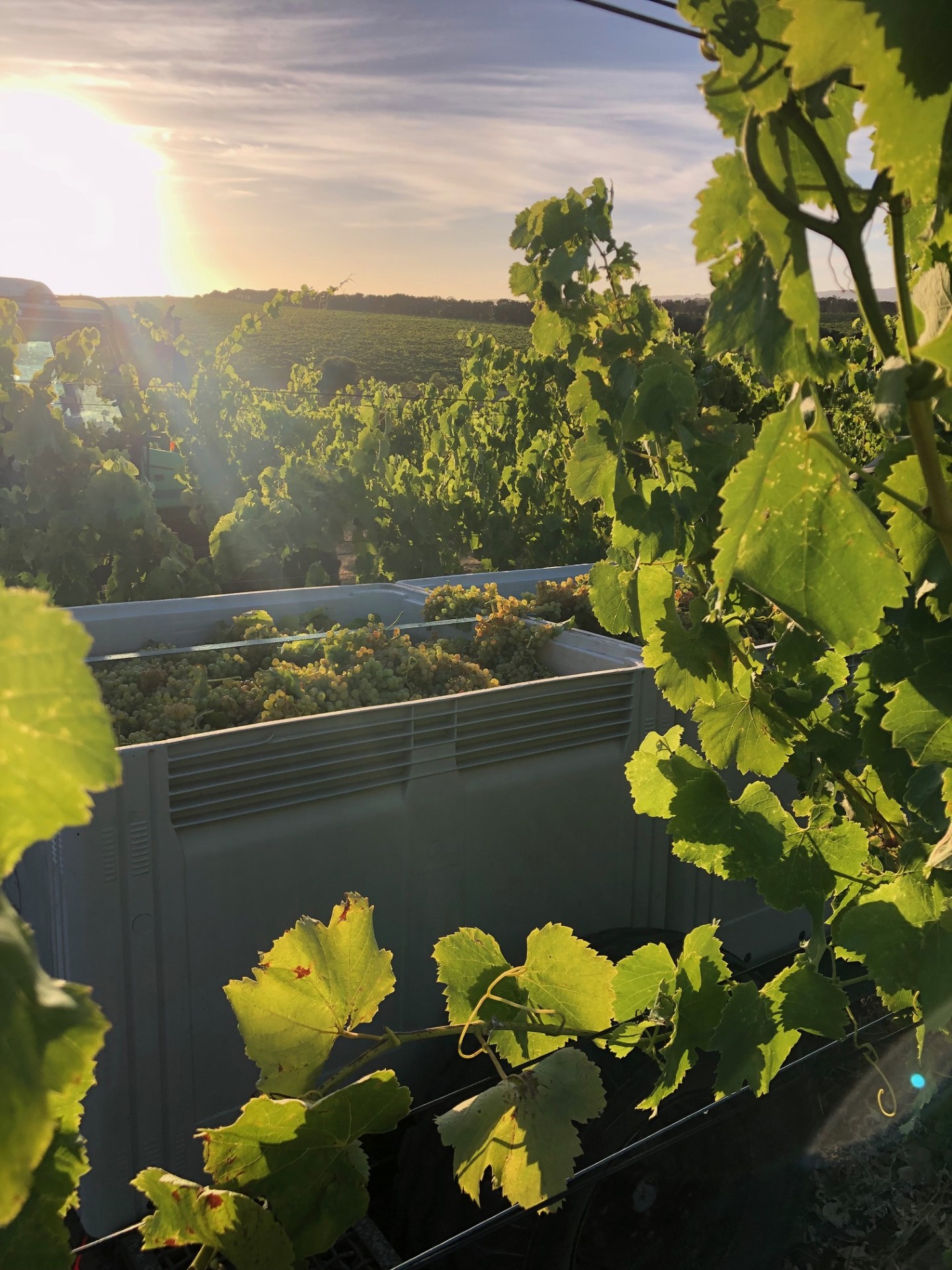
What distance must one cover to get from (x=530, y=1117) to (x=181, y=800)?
4.61ft

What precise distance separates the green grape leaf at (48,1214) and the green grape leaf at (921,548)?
2.23ft

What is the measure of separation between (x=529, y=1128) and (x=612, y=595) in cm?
71

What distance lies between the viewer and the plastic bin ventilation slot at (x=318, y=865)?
2.12m

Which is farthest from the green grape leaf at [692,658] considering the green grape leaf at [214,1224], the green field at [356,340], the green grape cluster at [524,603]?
the green field at [356,340]

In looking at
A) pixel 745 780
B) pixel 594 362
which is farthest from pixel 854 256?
pixel 745 780

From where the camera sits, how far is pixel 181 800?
Result: 7.17ft

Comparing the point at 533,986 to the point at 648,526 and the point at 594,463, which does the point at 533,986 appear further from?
the point at 594,463

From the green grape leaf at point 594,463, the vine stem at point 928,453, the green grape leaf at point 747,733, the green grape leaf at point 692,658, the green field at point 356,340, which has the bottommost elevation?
the green grape leaf at point 747,733

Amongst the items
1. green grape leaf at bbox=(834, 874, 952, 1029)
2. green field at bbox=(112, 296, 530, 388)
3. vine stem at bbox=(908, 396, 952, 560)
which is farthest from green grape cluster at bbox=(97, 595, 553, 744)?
green field at bbox=(112, 296, 530, 388)

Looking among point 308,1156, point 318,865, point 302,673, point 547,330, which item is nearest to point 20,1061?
point 308,1156

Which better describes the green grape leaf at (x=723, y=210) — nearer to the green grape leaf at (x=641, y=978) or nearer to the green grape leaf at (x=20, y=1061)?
the green grape leaf at (x=20, y=1061)

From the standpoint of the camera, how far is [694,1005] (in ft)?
3.64

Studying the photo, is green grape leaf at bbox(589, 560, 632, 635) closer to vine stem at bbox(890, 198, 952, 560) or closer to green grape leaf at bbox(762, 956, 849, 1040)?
green grape leaf at bbox(762, 956, 849, 1040)

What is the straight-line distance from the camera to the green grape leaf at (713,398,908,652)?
22.8 inches
